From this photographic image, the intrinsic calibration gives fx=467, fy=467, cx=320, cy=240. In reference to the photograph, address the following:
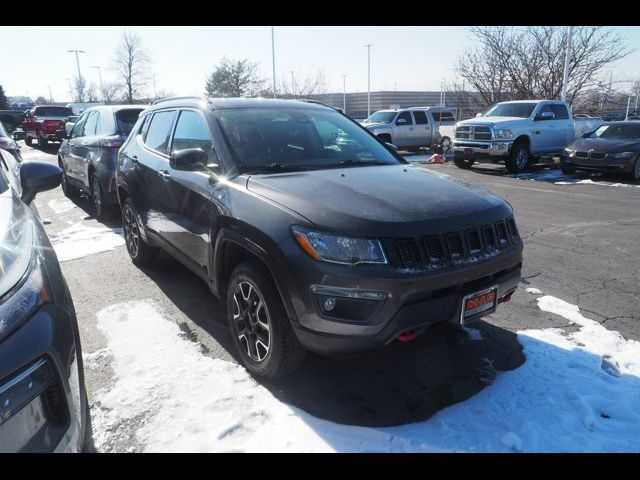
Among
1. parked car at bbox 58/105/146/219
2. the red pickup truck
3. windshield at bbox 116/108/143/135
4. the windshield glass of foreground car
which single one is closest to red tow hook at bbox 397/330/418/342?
the windshield glass of foreground car

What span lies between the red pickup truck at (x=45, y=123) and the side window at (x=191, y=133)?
1971 cm

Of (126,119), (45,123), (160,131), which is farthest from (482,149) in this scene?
(45,123)

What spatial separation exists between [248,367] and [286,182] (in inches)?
48.3

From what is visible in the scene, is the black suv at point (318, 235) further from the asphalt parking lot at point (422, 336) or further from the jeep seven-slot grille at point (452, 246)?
the asphalt parking lot at point (422, 336)

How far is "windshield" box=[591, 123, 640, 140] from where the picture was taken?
41.3 ft

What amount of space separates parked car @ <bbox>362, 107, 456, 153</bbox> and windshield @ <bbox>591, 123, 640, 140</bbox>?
6.81 metres

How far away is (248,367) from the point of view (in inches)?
120

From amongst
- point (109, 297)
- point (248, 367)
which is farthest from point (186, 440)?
point (109, 297)

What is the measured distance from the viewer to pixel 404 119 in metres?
19.4

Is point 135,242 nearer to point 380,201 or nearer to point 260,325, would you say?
point 260,325

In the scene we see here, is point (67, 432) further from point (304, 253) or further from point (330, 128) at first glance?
point (330, 128)

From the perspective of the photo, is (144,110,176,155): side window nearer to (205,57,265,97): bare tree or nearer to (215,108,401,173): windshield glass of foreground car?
(215,108,401,173): windshield glass of foreground car

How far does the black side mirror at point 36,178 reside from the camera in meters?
3.19

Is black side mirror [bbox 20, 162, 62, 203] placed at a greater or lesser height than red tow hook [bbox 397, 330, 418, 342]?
greater
